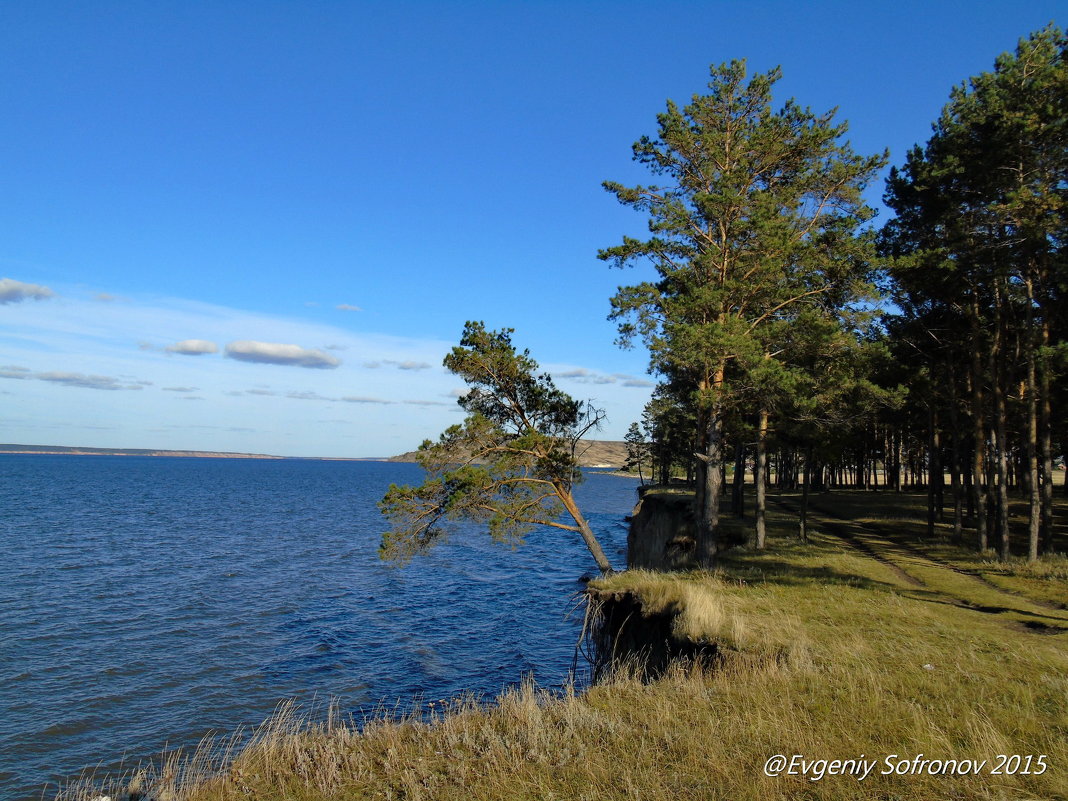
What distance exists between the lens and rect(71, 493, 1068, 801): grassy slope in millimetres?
7371

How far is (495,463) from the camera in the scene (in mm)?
21156

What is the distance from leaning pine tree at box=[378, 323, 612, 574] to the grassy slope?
7.67 meters

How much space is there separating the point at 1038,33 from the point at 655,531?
1098 inches

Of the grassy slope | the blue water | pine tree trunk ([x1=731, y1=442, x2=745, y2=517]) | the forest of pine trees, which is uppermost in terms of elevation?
the forest of pine trees

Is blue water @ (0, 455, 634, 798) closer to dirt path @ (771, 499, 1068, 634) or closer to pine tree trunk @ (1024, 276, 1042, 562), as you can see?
dirt path @ (771, 499, 1068, 634)

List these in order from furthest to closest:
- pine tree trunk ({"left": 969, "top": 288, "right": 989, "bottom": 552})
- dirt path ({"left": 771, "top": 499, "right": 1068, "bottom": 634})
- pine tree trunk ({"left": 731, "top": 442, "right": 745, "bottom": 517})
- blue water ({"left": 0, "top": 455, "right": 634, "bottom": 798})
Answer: pine tree trunk ({"left": 731, "top": 442, "right": 745, "bottom": 517}) < pine tree trunk ({"left": 969, "top": 288, "right": 989, "bottom": 552}) < blue water ({"left": 0, "top": 455, "right": 634, "bottom": 798}) < dirt path ({"left": 771, "top": 499, "right": 1068, "bottom": 634})

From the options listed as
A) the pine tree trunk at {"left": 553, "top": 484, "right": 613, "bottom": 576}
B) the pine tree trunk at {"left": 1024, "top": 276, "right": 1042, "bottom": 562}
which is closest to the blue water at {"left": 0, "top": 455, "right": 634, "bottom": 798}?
the pine tree trunk at {"left": 553, "top": 484, "right": 613, "bottom": 576}

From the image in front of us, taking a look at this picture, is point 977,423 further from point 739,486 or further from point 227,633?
point 227,633

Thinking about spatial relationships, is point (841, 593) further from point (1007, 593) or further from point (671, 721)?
point (671, 721)

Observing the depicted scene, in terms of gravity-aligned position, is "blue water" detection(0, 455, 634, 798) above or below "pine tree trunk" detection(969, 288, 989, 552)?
below

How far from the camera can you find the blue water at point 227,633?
653 inches

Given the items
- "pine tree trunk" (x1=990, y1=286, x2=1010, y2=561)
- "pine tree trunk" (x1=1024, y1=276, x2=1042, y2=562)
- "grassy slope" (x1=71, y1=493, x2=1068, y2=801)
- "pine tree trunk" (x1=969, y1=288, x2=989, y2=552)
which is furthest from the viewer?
"pine tree trunk" (x1=969, y1=288, x2=989, y2=552)

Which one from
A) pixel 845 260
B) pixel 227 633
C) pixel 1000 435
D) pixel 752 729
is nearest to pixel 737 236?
pixel 845 260

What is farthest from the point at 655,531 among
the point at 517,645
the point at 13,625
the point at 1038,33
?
the point at 13,625
